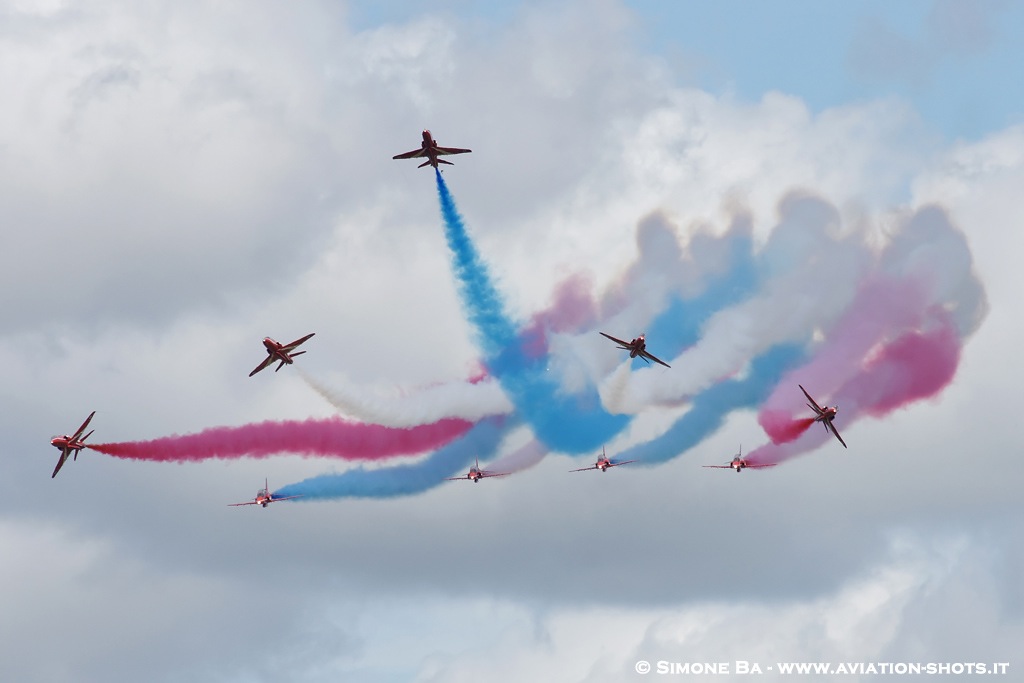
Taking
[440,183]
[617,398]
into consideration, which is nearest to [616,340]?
[617,398]

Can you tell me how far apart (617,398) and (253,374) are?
→ 23.3m

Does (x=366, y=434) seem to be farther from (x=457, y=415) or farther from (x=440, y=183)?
(x=440, y=183)

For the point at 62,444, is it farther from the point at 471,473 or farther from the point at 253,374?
the point at 471,473

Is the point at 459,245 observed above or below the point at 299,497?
above

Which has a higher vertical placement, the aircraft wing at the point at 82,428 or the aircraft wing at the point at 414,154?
the aircraft wing at the point at 414,154

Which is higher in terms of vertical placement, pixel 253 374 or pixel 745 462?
pixel 253 374

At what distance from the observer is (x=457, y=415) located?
16538 cm

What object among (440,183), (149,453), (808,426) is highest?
(440,183)

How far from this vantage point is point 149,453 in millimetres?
160750

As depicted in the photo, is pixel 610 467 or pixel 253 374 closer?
pixel 253 374

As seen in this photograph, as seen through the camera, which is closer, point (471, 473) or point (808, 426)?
point (808, 426)

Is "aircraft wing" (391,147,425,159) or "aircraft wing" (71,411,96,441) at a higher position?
"aircraft wing" (391,147,425,159)

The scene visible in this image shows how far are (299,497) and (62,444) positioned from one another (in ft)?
51.7

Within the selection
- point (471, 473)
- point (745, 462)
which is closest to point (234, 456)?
point (471, 473)
